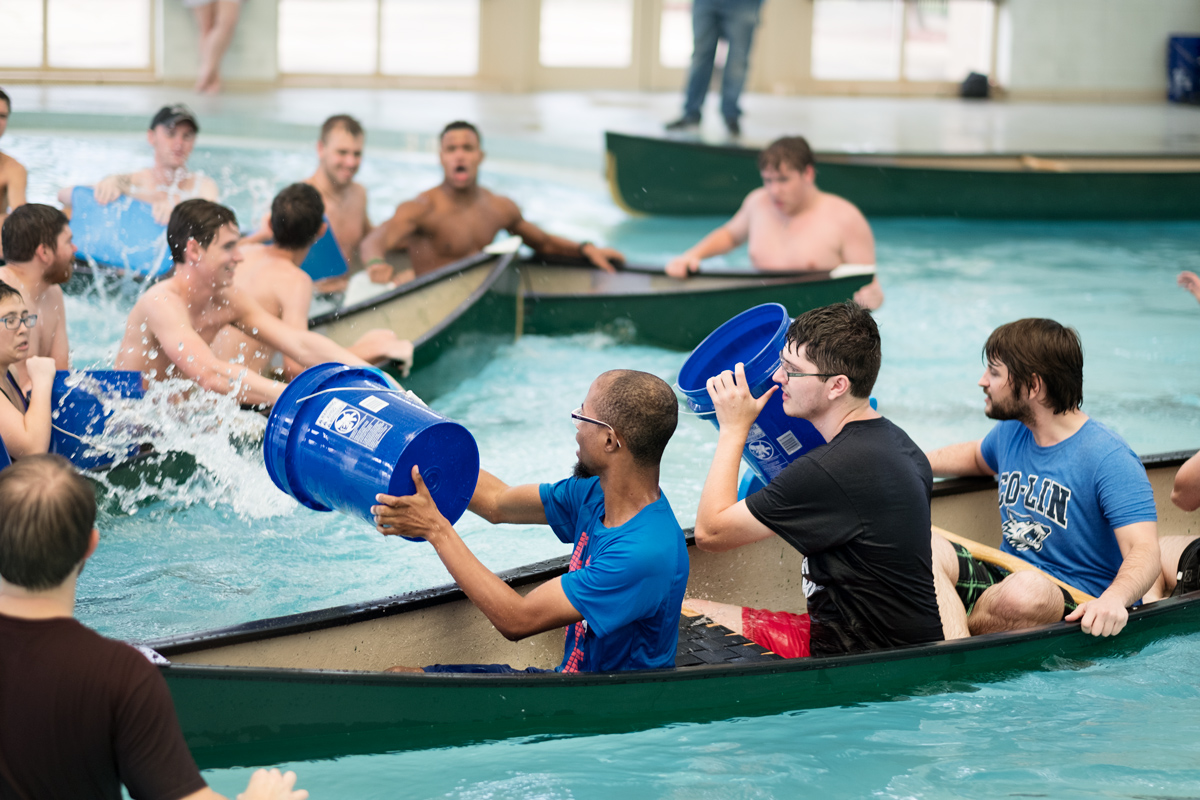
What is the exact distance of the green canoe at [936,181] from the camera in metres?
10.2

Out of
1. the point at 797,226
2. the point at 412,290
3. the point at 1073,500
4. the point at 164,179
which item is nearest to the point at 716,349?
the point at 1073,500

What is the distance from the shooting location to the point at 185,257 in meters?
4.46

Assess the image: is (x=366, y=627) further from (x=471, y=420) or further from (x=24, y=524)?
(x=471, y=420)

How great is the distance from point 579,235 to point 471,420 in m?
4.59

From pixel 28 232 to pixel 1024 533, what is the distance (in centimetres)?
348

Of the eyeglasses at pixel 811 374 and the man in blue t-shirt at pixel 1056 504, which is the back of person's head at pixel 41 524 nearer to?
the eyeglasses at pixel 811 374

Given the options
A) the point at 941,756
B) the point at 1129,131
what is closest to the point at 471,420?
the point at 941,756

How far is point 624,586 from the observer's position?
2.61 metres

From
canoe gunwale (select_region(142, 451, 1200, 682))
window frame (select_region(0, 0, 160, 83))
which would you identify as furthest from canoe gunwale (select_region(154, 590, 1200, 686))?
window frame (select_region(0, 0, 160, 83))

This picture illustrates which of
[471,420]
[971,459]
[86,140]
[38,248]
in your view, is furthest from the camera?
[86,140]

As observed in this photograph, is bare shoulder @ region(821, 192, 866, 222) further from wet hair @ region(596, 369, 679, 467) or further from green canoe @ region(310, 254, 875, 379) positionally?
wet hair @ region(596, 369, 679, 467)

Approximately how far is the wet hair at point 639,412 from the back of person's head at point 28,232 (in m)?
2.59

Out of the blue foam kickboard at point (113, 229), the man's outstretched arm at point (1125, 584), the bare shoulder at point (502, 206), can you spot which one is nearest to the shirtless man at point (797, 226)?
the bare shoulder at point (502, 206)

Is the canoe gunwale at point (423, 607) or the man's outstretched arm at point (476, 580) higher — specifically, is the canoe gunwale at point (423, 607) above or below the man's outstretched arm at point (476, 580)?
below
